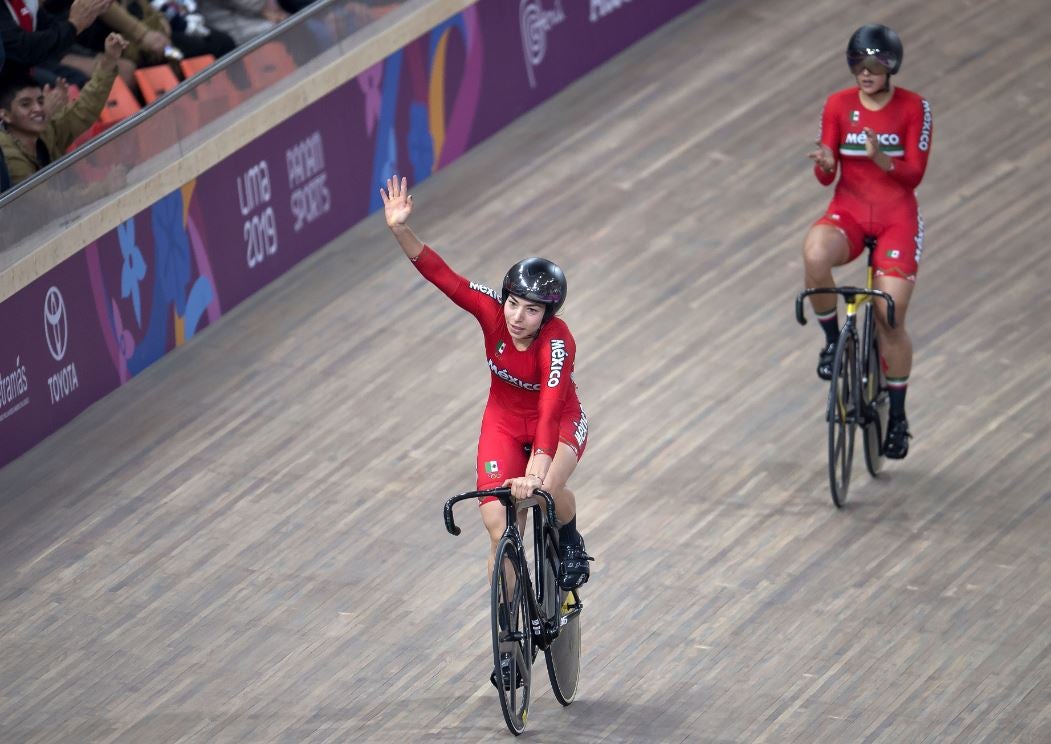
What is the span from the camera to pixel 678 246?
33.8 feet

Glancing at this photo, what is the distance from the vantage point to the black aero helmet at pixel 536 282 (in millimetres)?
6223

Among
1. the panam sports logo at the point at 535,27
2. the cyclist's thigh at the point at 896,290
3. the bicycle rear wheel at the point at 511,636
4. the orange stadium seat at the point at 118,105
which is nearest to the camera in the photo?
the bicycle rear wheel at the point at 511,636

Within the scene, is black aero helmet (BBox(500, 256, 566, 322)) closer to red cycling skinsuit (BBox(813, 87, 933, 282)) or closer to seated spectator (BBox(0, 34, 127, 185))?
red cycling skinsuit (BBox(813, 87, 933, 282))

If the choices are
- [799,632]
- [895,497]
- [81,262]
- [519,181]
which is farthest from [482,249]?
[799,632]

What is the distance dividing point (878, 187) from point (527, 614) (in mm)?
2742

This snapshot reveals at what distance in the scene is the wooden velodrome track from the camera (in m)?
6.93

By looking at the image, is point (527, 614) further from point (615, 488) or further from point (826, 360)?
point (826, 360)

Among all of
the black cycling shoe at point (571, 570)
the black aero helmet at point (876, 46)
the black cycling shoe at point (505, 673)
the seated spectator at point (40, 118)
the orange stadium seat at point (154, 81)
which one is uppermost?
the black aero helmet at point (876, 46)

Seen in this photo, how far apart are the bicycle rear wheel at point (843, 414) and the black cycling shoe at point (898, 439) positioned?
0.70 feet

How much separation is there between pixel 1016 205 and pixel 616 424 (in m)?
3.08

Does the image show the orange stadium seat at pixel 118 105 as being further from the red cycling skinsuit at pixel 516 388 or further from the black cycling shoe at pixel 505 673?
the black cycling shoe at pixel 505 673

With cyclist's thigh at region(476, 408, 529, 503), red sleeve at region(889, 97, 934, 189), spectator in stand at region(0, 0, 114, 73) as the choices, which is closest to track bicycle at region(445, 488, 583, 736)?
cyclist's thigh at region(476, 408, 529, 503)

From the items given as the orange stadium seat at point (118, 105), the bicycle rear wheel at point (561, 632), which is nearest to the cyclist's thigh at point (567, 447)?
the bicycle rear wheel at point (561, 632)

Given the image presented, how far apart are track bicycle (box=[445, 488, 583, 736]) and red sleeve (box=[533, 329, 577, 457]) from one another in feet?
0.63
